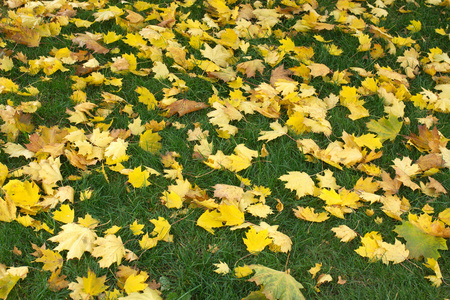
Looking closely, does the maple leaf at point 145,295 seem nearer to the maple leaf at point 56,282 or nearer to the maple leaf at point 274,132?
the maple leaf at point 56,282

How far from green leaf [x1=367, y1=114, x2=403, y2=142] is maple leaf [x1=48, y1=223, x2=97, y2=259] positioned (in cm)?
187

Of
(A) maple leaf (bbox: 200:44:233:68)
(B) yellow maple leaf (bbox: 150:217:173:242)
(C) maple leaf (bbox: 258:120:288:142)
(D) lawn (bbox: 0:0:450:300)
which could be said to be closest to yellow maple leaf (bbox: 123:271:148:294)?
(D) lawn (bbox: 0:0:450:300)

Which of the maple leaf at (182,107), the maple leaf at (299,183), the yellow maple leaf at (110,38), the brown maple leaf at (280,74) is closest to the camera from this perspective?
the maple leaf at (299,183)

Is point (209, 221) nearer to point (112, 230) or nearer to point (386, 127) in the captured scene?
point (112, 230)

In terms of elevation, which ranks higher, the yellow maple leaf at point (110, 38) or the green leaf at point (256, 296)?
the yellow maple leaf at point (110, 38)

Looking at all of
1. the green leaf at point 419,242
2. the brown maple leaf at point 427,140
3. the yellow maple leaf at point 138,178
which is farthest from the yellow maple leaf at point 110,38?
the green leaf at point 419,242

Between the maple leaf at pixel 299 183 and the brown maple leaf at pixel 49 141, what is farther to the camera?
the brown maple leaf at pixel 49 141

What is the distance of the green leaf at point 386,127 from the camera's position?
8.46ft

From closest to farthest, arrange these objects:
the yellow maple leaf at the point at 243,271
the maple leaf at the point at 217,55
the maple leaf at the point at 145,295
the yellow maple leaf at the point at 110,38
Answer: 1. the maple leaf at the point at 145,295
2. the yellow maple leaf at the point at 243,271
3. the maple leaf at the point at 217,55
4. the yellow maple leaf at the point at 110,38

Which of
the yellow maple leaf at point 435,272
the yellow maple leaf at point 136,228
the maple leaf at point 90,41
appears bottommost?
the yellow maple leaf at point 435,272

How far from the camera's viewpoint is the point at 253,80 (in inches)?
119

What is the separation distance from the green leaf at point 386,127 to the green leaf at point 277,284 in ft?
4.17

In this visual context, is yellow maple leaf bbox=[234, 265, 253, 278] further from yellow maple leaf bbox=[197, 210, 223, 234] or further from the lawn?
yellow maple leaf bbox=[197, 210, 223, 234]

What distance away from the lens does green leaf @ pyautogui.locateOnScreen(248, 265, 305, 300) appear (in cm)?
172
